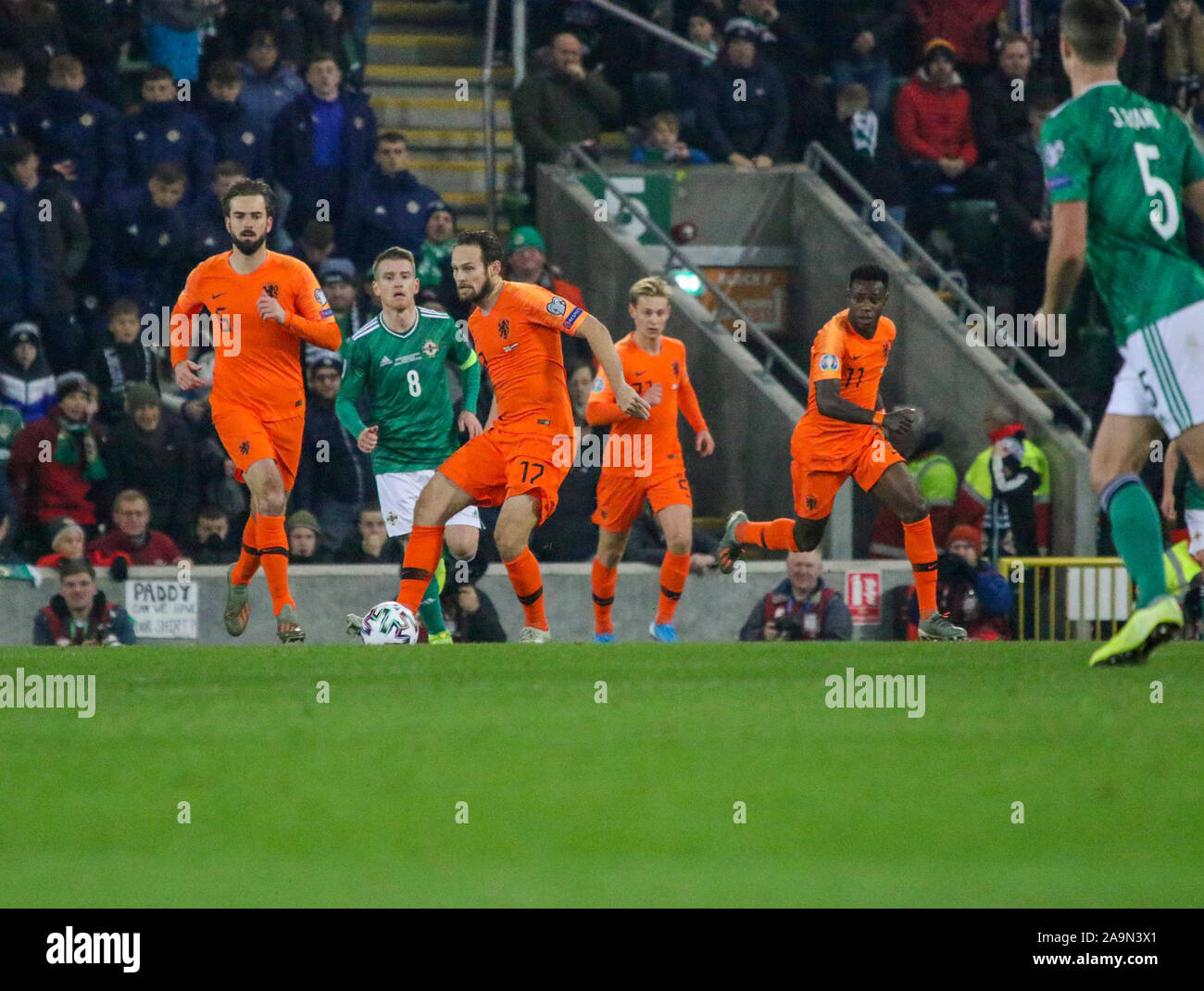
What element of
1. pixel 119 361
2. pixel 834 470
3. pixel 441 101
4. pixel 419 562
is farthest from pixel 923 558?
pixel 441 101

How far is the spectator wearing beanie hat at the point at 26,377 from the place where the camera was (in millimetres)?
15750

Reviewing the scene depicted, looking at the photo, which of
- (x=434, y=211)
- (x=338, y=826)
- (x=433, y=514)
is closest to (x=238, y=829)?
(x=338, y=826)

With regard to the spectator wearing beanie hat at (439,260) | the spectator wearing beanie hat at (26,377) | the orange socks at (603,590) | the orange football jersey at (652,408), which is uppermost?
the spectator wearing beanie hat at (439,260)

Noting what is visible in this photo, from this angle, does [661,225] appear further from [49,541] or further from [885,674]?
[885,674]

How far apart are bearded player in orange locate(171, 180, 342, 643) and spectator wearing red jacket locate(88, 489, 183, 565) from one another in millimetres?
3146

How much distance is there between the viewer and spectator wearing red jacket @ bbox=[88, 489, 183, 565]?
49.2 feet

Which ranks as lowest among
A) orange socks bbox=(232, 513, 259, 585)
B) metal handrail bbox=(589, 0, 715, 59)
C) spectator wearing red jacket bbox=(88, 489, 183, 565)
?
orange socks bbox=(232, 513, 259, 585)

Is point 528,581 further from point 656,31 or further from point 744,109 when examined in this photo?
point 656,31

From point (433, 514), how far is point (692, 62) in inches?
394

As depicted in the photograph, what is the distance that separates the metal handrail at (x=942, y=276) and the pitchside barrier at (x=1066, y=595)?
1.79m

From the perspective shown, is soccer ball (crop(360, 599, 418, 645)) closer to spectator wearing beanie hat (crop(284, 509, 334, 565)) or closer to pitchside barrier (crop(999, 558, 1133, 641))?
spectator wearing beanie hat (crop(284, 509, 334, 565))

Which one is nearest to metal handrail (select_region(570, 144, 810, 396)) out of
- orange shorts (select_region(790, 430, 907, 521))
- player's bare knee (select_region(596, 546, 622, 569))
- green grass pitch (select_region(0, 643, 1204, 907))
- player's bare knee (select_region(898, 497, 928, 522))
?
player's bare knee (select_region(596, 546, 622, 569))

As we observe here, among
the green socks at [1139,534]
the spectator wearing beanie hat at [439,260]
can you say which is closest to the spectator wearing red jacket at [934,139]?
the spectator wearing beanie hat at [439,260]

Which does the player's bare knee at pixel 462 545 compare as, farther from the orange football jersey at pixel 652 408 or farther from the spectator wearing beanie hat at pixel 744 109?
the spectator wearing beanie hat at pixel 744 109
